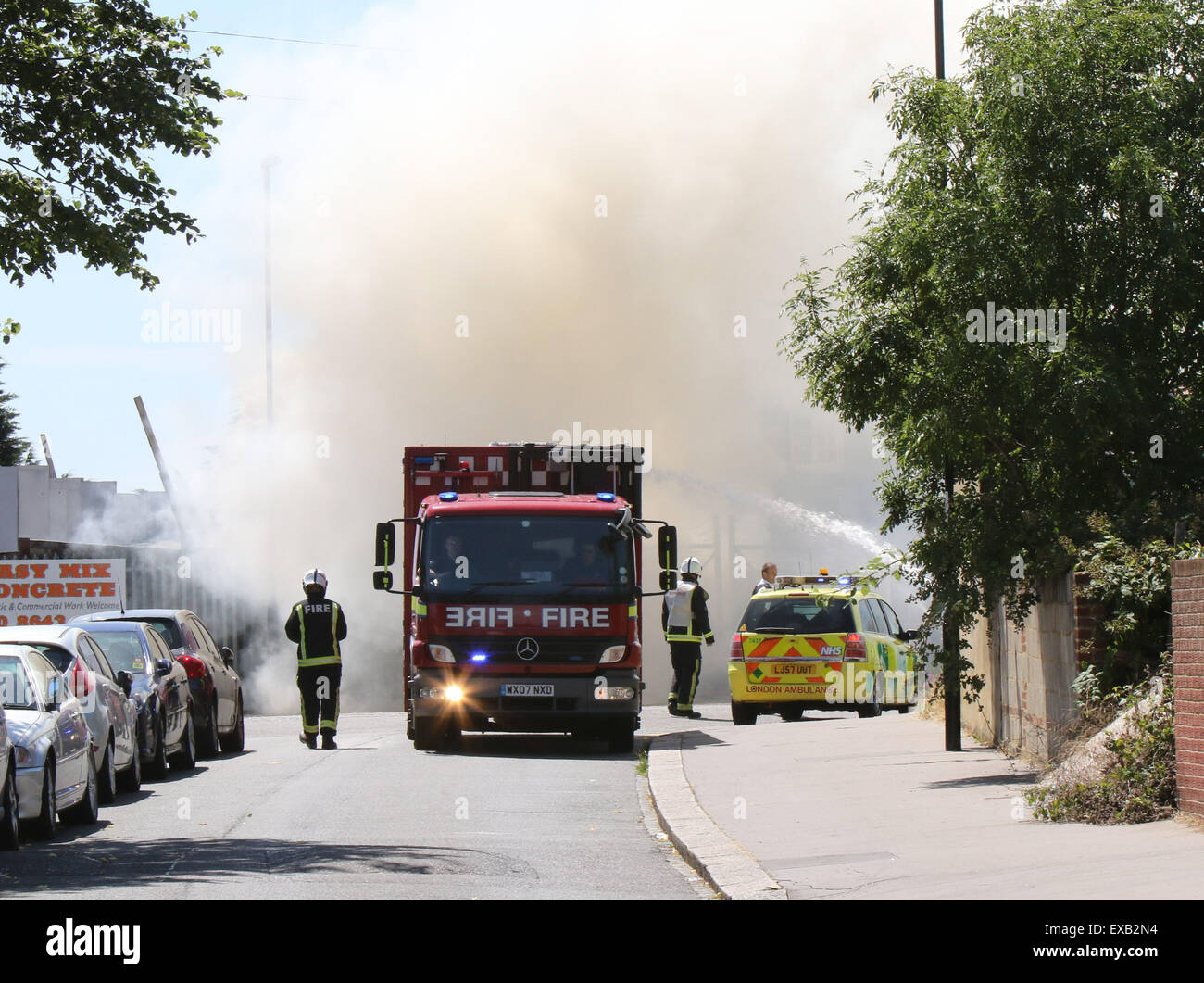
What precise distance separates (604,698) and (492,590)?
1458 mm

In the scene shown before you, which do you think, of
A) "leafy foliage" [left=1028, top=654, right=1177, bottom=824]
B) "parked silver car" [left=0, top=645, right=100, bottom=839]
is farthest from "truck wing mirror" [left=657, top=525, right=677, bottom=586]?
"leafy foliage" [left=1028, top=654, right=1177, bottom=824]

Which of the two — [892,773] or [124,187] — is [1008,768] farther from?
[124,187]

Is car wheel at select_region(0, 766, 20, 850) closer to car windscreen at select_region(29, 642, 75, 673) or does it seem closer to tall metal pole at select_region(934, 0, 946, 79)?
car windscreen at select_region(29, 642, 75, 673)

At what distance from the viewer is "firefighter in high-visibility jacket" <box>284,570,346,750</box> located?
671 inches

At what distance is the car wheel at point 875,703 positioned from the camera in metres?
20.3

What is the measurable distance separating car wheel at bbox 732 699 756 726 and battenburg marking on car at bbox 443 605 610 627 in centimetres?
410

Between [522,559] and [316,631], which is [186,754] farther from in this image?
[522,559]

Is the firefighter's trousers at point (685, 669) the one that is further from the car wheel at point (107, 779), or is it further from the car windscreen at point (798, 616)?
the car wheel at point (107, 779)

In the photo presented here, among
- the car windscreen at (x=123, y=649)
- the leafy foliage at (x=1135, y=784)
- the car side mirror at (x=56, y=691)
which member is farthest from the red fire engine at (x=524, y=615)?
the leafy foliage at (x=1135, y=784)

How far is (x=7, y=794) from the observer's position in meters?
9.78

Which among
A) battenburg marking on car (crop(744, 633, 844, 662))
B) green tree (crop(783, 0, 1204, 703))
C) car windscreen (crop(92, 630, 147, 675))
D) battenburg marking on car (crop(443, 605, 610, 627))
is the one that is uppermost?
green tree (crop(783, 0, 1204, 703))

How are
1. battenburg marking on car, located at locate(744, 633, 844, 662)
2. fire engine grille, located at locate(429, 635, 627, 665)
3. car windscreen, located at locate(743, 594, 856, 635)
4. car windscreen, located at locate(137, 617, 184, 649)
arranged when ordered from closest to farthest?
fire engine grille, located at locate(429, 635, 627, 665)
car windscreen, located at locate(137, 617, 184, 649)
battenburg marking on car, located at locate(744, 633, 844, 662)
car windscreen, located at locate(743, 594, 856, 635)

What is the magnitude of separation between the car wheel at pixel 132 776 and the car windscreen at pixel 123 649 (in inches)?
56.7

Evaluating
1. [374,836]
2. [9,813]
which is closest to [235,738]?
[374,836]
